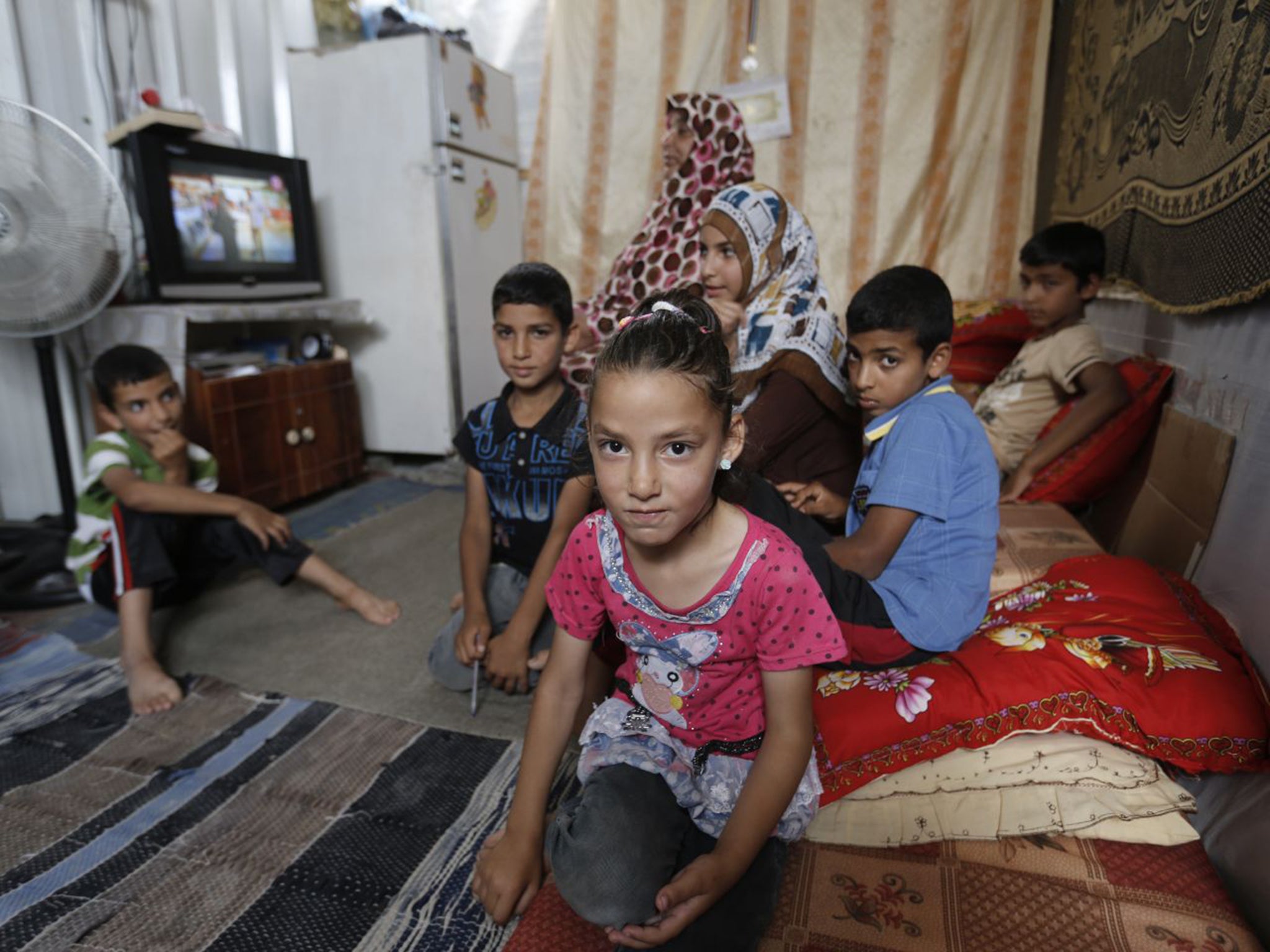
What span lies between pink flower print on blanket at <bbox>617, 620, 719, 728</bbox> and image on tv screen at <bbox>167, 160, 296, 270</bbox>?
2.53 meters

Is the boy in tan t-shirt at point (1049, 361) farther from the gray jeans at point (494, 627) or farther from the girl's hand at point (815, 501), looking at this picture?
the gray jeans at point (494, 627)

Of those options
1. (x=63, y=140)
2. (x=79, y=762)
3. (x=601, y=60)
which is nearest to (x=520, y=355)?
(x=79, y=762)

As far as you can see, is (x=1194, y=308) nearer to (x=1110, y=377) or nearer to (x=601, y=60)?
(x=1110, y=377)

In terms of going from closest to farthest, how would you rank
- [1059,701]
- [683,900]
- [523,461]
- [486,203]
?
1. [683,900]
2. [1059,701]
3. [523,461]
4. [486,203]

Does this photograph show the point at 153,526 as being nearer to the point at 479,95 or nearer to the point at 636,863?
the point at 636,863

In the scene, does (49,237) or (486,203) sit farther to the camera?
(486,203)

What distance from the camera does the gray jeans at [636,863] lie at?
33.7 inches

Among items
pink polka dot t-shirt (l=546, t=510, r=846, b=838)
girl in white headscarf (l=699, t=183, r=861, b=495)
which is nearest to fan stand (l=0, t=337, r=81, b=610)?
pink polka dot t-shirt (l=546, t=510, r=846, b=838)

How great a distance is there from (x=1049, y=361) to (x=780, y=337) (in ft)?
3.51

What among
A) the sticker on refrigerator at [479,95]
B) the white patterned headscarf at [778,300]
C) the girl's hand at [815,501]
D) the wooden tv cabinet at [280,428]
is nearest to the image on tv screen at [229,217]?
the wooden tv cabinet at [280,428]

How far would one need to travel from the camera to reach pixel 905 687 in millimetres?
1191

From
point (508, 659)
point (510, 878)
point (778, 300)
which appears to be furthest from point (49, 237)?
point (510, 878)

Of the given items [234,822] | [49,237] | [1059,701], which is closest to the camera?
[1059,701]

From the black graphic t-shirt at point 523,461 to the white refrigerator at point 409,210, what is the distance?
1.97m
